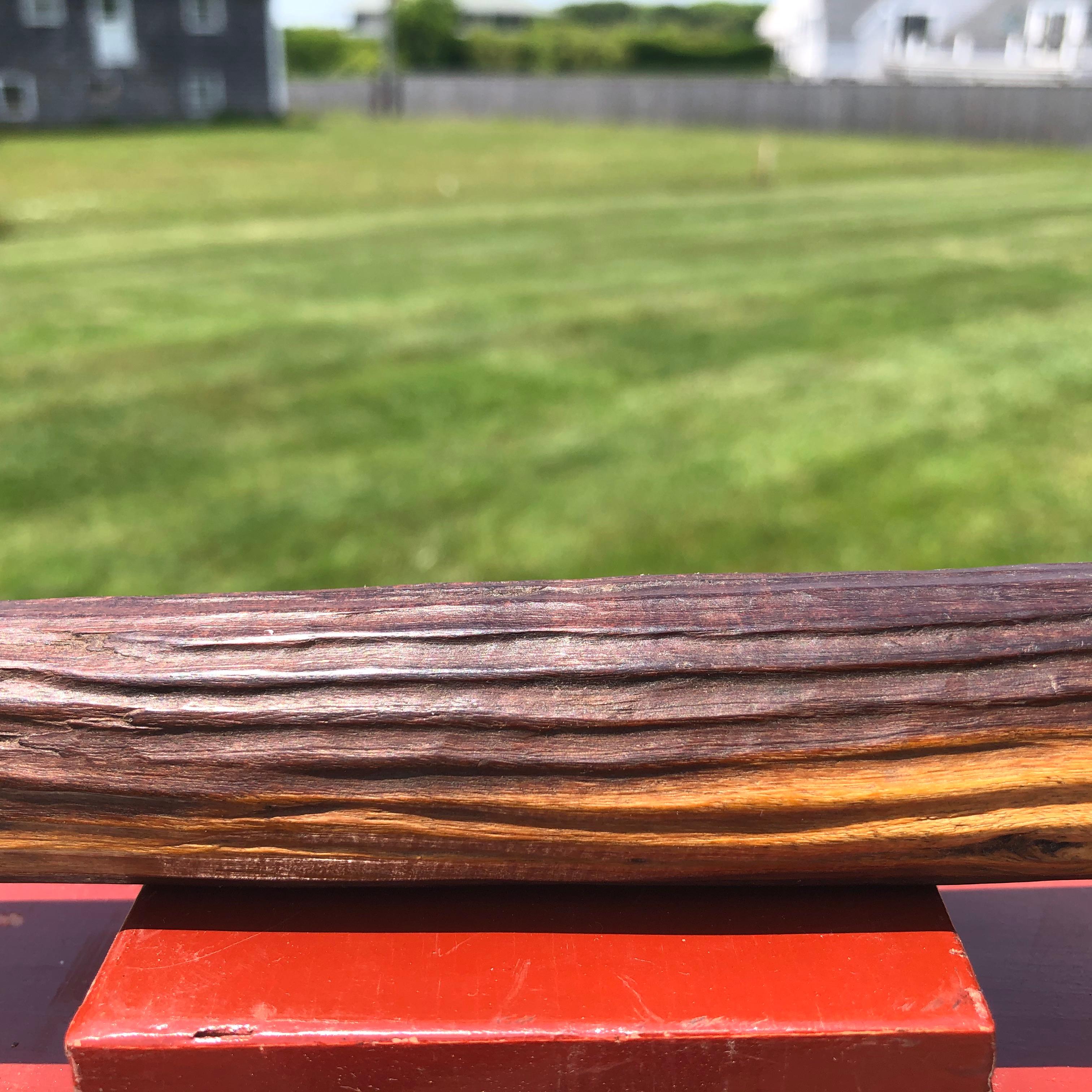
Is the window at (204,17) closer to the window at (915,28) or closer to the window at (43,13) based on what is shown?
the window at (43,13)

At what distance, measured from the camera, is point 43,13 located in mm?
33562

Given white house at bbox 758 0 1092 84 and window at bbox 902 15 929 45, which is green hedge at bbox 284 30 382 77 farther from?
window at bbox 902 15 929 45

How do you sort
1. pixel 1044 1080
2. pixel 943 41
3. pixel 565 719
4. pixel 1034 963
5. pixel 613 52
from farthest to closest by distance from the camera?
pixel 613 52, pixel 943 41, pixel 1034 963, pixel 1044 1080, pixel 565 719

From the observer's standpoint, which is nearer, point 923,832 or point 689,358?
point 923,832

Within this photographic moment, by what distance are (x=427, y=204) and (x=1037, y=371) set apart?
12365 mm

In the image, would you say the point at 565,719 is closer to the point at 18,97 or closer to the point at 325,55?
the point at 18,97

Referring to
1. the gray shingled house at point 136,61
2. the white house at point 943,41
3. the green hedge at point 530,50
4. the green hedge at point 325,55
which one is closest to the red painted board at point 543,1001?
the gray shingled house at point 136,61

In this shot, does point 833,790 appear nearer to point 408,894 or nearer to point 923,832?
point 923,832

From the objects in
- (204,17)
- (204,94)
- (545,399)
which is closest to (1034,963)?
(545,399)

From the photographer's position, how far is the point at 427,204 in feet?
58.4

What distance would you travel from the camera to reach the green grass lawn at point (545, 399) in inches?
212

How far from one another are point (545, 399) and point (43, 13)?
33797 mm

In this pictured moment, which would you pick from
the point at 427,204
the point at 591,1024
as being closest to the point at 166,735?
the point at 591,1024

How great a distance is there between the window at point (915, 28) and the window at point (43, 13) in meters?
34.3
